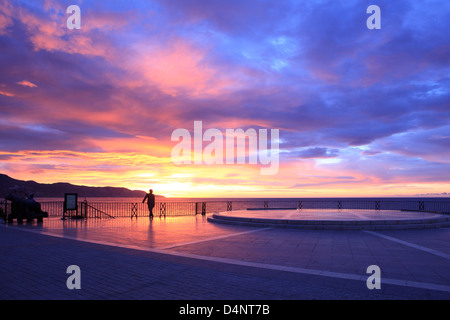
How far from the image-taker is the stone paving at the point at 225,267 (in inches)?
221

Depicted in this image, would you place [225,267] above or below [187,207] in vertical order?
above

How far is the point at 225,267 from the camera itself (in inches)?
295

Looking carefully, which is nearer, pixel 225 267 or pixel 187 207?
pixel 225 267

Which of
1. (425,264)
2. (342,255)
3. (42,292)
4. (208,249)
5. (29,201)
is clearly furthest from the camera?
(29,201)

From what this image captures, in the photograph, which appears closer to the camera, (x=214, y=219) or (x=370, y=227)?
(x=370, y=227)

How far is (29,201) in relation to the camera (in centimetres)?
1930

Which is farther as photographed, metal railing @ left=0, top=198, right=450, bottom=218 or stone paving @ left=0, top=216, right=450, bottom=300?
metal railing @ left=0, top=198, right=450, bottom=218

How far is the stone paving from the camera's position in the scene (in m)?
5.62

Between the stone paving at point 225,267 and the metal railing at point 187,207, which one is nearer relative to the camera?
the stone paving at point 225,267
